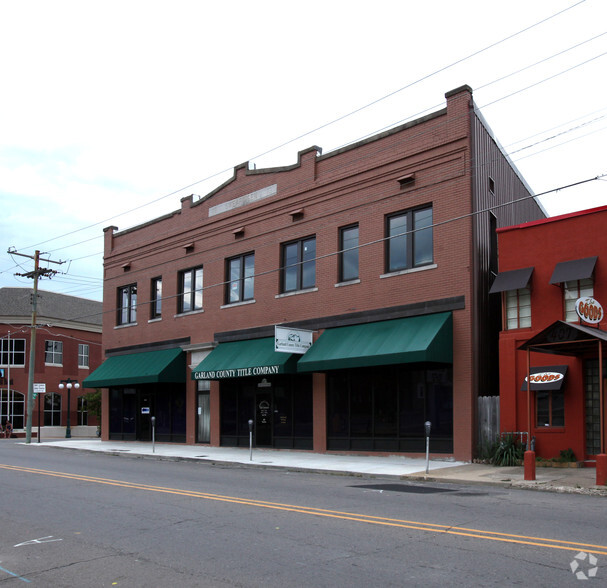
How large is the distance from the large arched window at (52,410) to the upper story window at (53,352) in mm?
2417

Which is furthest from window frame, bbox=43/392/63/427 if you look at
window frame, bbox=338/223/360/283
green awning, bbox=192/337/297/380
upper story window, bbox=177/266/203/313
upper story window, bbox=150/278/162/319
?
window frame, bbox=338/223/360/283

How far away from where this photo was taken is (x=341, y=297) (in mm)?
22094

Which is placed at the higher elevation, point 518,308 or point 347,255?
point 347,255

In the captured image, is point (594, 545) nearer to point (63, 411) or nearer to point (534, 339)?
point (534, 339)

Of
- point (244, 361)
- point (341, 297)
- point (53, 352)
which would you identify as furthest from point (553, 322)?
point (53, 352)

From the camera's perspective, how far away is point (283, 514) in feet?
33.1

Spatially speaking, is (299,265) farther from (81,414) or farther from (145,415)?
(81,414)

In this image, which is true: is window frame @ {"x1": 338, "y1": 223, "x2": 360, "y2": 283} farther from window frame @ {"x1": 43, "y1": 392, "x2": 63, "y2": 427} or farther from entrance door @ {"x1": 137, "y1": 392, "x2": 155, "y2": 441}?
window frame @ {"x1": 43, "y1": 392, "x2": 63, "y2": 427}

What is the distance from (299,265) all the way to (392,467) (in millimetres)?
9031

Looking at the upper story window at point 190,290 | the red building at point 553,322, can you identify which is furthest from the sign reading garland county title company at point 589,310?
the upper story window at point 190,290

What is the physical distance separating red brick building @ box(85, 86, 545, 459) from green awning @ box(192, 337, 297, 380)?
0.06 m

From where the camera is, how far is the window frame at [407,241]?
20188mm

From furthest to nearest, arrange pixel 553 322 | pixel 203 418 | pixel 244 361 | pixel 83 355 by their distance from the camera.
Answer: pixel 83 355, pixel 203 418, pixel 244 361, pixel 553 322

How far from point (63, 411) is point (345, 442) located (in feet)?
116
